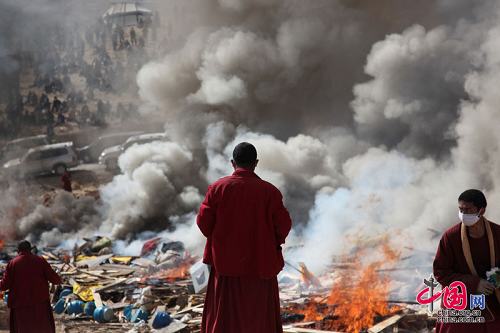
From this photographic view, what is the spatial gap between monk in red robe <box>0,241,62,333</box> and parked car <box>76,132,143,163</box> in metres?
16.0

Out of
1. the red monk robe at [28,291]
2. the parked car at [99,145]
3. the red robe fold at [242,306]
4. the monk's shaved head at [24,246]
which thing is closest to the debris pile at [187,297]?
the red monk robe at [28,291]

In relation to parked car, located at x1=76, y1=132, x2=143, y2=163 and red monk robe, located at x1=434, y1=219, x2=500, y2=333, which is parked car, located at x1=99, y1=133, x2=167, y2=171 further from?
red monk robe, located at x1=434, y1=219, x2=500, y2=333

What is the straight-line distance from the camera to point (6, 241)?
15984 millimetres

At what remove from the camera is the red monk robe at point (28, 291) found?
6.48 metres

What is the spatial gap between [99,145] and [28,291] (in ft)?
54.4

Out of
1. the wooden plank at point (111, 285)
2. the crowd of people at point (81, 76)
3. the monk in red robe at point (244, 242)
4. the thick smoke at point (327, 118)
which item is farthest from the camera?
the crowd of people at point (81, 76)

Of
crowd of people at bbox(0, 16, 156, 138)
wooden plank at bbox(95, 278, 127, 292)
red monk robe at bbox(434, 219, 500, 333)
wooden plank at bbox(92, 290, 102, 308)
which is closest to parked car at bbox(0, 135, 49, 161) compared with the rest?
crowd of people at bbox(0, 16, 156, 138)

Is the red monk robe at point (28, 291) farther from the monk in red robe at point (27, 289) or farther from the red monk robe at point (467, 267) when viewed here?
the red monk robe at point (467, 267)

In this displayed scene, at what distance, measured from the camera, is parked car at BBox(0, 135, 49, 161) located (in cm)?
1972

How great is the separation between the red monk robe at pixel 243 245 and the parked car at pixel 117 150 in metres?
15.9

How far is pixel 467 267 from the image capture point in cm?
410

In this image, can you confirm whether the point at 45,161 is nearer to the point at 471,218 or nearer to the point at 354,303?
the point at 354,303

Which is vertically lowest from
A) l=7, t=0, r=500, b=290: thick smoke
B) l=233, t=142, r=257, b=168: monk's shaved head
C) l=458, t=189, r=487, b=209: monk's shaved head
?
l=458, t=189, r=487, b=209: monk's shaved head

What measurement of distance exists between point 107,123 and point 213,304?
19.9 metres
